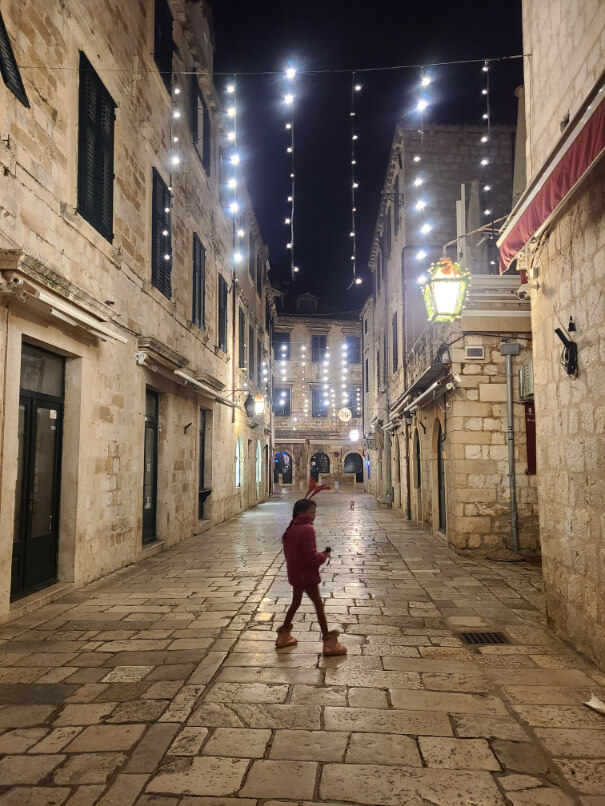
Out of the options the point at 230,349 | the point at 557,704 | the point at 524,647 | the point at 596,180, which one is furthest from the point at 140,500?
the point at 230,349

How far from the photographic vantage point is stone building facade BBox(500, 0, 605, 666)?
Result: 430 centimetres

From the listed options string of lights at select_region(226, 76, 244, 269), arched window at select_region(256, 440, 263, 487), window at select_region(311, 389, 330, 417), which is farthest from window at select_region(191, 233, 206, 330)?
window at select_region(311, 389, 330, 417)

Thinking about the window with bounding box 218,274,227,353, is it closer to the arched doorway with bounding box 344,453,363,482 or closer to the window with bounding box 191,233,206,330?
the window with bounding box 191,233,206,330

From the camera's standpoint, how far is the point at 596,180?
4363 millimetres

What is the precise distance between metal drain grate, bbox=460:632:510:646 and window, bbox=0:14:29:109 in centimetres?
678

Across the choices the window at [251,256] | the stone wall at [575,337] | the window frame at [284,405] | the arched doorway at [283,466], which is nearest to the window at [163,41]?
the stone wall at [575,337]

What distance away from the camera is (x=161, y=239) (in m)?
10.7

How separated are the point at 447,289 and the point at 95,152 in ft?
18.0

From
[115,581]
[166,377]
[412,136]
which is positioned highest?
[412,136]

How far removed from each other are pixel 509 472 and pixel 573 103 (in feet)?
21.8

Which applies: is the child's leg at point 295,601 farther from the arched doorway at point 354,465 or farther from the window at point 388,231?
the arched doorway at point 354,465

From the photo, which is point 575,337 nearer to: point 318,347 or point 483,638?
point 483,638

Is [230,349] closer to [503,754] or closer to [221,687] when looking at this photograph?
[221,687]

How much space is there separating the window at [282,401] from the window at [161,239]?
87.6 feet
